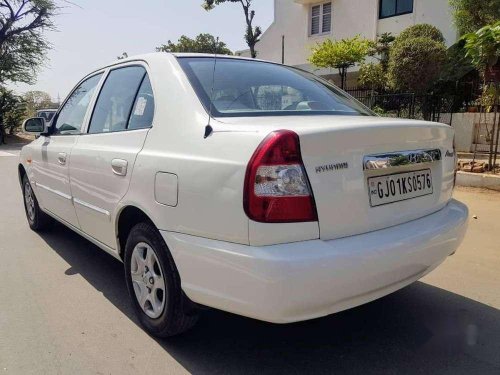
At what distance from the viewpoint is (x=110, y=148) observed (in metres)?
3.08

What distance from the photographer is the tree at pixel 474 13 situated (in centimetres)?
1121

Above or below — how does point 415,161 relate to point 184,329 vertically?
above

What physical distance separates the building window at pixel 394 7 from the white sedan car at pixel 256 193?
15876 millimetres

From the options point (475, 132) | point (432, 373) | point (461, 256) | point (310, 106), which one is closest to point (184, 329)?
point (432, 373)

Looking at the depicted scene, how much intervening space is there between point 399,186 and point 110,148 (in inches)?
74.1

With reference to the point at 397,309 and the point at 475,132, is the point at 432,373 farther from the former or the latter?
the point at 475,132

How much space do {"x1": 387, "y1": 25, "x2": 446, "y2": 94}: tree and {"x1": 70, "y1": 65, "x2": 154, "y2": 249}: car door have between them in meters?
10.5

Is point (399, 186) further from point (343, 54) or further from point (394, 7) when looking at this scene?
point (394, 7)

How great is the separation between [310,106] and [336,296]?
1.35m

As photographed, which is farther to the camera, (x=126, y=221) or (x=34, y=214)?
(x=34, y=214)

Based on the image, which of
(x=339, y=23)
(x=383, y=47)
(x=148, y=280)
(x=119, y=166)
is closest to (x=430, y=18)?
(x=383, y=47)

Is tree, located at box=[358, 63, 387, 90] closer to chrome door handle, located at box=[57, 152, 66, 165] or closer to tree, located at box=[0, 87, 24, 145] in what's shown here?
chrome door handle, located at box=[57, 152, 66, 165]

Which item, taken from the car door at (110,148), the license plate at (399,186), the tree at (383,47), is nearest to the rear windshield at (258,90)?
the car door at (110,148)

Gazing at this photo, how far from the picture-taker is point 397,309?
3145 mm
